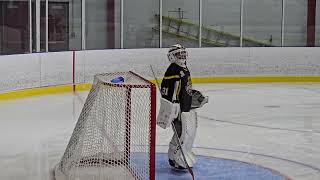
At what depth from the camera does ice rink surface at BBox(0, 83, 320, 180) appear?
5.67 meters

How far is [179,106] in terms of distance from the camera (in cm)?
514

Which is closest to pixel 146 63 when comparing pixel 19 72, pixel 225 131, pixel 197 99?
pixel 19 72

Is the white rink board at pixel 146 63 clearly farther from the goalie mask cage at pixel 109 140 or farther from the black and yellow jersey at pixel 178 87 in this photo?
the black and yellow jersey at pixel 178 87

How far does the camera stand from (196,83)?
12.4 metres

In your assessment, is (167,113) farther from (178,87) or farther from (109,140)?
(109,140)

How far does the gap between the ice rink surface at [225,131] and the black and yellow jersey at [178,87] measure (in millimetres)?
944

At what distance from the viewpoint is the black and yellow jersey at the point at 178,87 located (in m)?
5.14

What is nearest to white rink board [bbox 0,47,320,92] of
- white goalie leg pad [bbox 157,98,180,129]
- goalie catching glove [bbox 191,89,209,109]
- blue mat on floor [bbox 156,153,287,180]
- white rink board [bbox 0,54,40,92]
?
white rink board [bbox 0,54,40,92]

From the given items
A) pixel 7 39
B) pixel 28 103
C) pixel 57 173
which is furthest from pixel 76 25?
pixel 57 173

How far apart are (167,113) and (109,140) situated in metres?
0.49

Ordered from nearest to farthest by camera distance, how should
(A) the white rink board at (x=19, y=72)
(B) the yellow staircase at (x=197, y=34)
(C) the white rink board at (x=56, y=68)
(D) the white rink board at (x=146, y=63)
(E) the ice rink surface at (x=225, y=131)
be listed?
(E) the ice rink surface at (x=225, y=131) < (A) the white rink board at (x=19, y=72) < (D) the white rink board at (x=146, y=63) < (C) the white rink board at (x=56, y=68) < (B) the yellow staircase at (x=197, y=34)

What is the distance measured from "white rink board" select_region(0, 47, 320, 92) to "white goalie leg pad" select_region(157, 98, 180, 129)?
194 inches

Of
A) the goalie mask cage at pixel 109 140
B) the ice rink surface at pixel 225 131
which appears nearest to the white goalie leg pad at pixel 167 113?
the goalie mask cage at pixel 109 140

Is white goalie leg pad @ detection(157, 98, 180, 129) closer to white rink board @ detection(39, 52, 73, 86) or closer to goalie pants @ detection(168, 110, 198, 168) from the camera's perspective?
goalie pants @ detection(168, 110, 198, 168)
